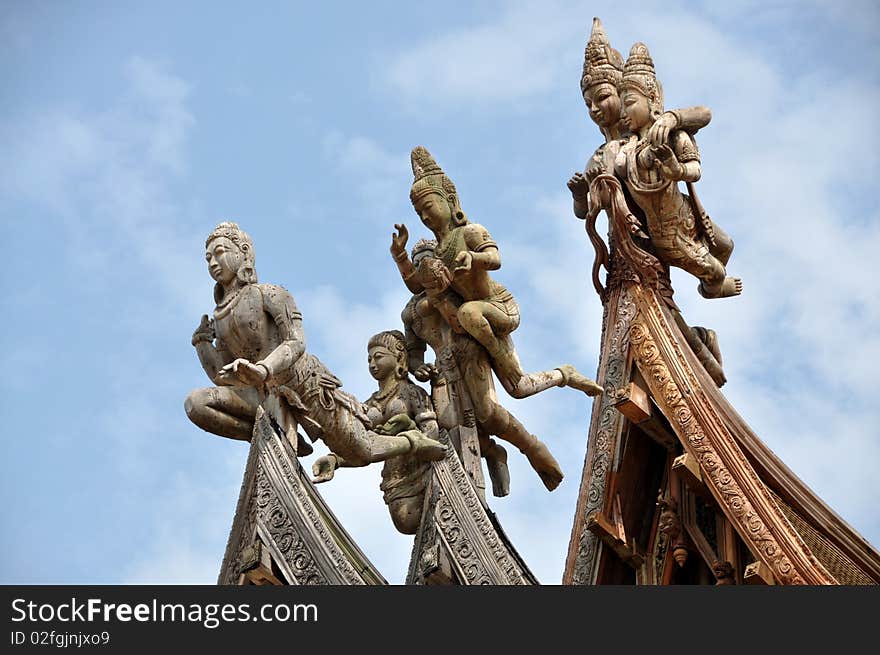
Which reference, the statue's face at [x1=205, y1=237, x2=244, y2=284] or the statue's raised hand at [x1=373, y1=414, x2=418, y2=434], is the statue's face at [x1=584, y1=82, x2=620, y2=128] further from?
the statue's face at [x1=205, y1=237, x2=244, y2=284]

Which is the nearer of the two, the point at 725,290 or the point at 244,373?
the point at 244,373

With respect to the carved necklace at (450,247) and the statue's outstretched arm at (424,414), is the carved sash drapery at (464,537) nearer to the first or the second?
the statue's outstretched arm at (424,414)

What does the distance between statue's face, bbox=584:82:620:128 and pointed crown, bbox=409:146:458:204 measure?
8.06ft

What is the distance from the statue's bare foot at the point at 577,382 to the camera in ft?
85.8

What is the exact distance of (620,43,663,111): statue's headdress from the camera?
93.3ft

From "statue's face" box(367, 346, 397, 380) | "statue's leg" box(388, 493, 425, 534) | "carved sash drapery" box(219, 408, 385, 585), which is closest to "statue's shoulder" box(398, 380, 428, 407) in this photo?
"statue's face" box(367, 346, 397, 380)

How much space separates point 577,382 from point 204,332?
3608 mm

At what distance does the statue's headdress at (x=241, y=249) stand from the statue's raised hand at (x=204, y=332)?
0.18 meters

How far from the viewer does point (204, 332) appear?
24.0 metres

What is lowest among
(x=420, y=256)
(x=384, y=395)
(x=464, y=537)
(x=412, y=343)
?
(x=464, y=537)

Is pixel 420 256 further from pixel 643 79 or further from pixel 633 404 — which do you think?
pixel 643 79

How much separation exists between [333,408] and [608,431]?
13.9ft

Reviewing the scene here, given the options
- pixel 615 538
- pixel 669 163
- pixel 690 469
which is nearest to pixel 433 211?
pixel 669 163

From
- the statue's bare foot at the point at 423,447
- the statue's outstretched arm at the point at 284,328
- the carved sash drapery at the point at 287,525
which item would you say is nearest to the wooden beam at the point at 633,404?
the statue's bare foot at the point at 423,447
